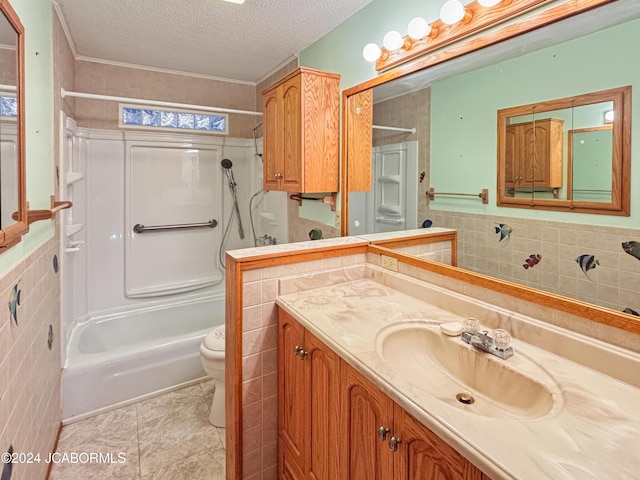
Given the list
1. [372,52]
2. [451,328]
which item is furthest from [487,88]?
[451,328]

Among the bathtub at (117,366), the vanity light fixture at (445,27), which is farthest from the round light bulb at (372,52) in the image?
the bathtub at (117,366)

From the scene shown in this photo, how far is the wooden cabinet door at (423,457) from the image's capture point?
719mm

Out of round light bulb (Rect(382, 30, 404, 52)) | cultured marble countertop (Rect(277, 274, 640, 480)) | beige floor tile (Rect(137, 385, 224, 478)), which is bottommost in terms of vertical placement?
beige floor tile (Rect(137, 385, 224, 478))

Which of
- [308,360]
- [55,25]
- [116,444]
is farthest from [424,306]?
[55,25]

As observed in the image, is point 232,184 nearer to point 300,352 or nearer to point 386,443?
point 300,352

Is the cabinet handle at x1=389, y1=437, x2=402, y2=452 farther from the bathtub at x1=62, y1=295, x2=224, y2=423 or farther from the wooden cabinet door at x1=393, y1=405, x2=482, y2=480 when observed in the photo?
the bathtub at x1=62, y1=295, x2=224, y2=423

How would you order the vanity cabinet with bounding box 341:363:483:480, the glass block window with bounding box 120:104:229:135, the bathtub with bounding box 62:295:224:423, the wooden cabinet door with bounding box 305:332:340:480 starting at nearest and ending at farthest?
the vanity cabinet with bounding box 341:363:483:480 < the wooden cabinet door with bounding box 305:332:340:480 < the bathtub with bounding box 62:295:224:423 < the glass block window with bounding box 120:104:229:135

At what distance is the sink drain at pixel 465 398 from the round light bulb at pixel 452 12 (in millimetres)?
1402

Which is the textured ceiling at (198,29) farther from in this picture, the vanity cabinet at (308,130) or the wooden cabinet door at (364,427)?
the wooden cabinet door at (364,427)

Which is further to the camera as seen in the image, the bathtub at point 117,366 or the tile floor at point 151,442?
the bathtub at point 117,366

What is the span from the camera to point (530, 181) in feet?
3.92

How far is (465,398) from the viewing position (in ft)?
3.37

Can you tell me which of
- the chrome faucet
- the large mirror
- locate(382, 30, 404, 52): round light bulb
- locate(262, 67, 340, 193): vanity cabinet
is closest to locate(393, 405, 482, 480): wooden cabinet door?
the chrome faucet

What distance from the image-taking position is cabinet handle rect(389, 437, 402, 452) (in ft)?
2.87
